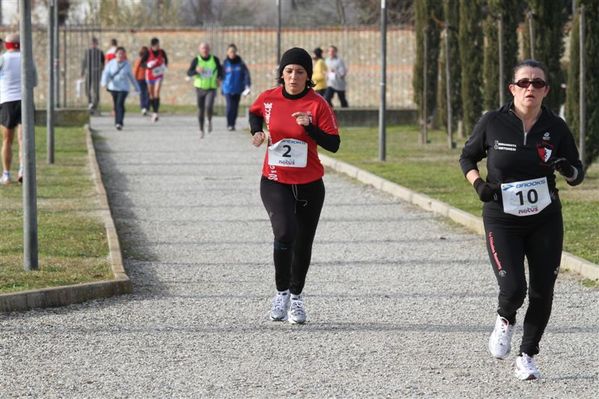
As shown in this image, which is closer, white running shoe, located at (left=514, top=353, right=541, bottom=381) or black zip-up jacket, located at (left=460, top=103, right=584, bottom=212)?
white running shoe, located at (left=514, top=353, right=541, bottom=381)

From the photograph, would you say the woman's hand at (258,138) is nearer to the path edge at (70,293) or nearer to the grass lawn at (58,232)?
the path edge at (70,293)

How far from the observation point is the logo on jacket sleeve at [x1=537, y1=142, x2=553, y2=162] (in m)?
7.82

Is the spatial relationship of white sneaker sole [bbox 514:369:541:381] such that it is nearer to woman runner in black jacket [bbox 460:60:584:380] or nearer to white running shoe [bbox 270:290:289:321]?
woman runner in black jacket [bbox 460:60:584:380]

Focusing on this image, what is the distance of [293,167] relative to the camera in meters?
9.51

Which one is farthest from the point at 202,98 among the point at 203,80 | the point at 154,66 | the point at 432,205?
the point at 432,205

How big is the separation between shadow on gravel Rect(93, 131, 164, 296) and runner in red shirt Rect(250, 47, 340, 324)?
1.59m

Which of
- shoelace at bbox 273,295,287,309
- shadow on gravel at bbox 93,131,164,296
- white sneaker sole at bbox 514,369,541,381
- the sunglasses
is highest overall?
the sunglasses

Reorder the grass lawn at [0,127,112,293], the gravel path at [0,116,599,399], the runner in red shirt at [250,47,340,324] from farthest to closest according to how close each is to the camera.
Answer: the grass lawn at [0,127,112,293]
the runner in red shirt at [250,47,340,324]
the gravel path at [0,116,599,399]

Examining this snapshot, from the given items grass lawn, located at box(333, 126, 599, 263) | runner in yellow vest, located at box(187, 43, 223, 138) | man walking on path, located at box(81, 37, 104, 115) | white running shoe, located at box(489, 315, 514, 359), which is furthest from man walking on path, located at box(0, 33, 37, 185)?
man walking on path, located at box(81, 37, 104, 115)

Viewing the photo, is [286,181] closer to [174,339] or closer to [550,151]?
[174,339]

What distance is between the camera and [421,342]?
8.80 m

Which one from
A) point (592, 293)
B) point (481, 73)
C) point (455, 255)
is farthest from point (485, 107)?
point (592, 293)

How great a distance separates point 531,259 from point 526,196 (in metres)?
0.39

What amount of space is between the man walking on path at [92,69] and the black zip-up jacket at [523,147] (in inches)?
1173
